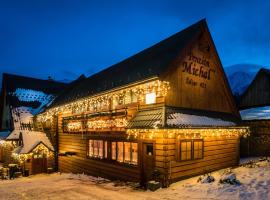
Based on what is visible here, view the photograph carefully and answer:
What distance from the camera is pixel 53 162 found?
25.5m

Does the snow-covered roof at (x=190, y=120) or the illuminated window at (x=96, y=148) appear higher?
the snow-covered roof at (x=190, y=120)

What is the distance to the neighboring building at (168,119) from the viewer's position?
1280 centimetres

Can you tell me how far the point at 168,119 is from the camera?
39.9 feet

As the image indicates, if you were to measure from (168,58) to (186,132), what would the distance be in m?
4.05

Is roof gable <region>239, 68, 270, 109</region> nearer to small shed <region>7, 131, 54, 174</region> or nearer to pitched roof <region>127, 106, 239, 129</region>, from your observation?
pitched roof <region>127, 106, 239, 129</region>

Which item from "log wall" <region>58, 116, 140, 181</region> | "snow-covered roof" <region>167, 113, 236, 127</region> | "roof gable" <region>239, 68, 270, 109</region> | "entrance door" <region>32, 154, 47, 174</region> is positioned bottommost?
"entrance door" <region>32, 154, 47, 174</region>

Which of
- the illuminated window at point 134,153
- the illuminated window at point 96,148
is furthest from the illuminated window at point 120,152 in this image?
the illuminated window at point 96,148

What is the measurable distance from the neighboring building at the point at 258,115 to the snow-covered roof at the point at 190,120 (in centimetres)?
478

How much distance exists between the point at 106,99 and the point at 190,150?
21.8 feet

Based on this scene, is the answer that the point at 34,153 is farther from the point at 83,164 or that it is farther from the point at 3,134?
the point at 3,134

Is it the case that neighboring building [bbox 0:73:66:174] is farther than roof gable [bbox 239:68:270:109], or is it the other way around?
neighboring building [bbox 0:73:66:174]

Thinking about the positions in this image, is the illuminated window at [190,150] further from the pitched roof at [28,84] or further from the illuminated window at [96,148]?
the pitched roof at [28,84]

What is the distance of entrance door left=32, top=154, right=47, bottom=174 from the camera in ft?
79.0

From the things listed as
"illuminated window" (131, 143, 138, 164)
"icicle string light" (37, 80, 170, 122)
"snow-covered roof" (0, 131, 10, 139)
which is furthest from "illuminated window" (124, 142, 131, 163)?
"snow-covered roof" (0, 131, 10, 139)
